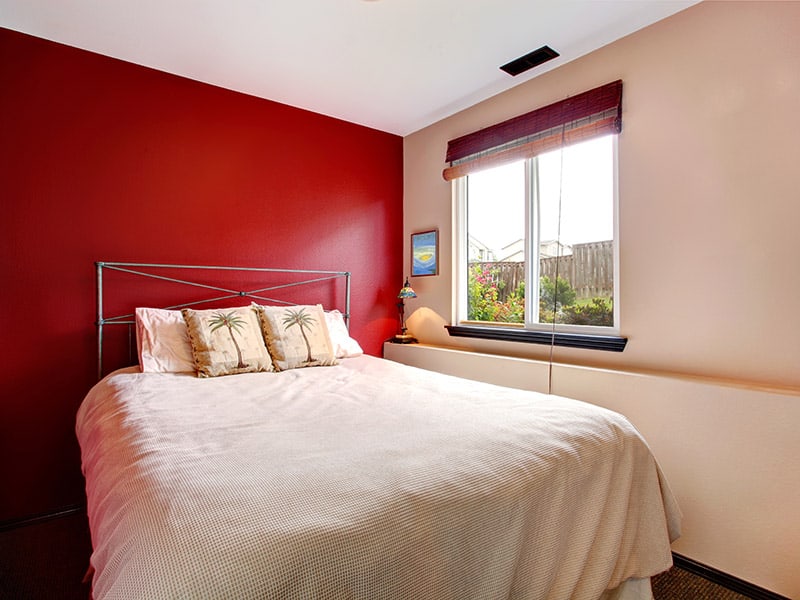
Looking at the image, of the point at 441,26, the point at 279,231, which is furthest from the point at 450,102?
the point at 279,231

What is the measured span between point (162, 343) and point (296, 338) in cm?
69

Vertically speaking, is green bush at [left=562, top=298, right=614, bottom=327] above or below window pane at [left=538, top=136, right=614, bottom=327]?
below

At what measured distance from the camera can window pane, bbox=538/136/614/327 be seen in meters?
2.41

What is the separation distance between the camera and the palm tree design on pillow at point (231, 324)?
2311 millimetres

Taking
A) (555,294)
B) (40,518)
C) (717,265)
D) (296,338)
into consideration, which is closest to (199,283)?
(296,338)

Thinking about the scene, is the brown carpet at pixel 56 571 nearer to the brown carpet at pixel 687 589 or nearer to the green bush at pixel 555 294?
the brown carpet at pixel 687 589

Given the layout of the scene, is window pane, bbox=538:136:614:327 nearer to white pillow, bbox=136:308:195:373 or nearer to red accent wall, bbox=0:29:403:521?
red accent wall, bbox=0:29:403:521

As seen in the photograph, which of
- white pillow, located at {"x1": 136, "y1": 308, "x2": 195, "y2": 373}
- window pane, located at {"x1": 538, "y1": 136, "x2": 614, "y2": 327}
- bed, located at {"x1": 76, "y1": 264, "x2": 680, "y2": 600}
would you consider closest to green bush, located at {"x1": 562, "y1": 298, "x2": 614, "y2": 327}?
window pane, located at {"x1": 538, "y1": 136, "x2": 614, "y2": 327}

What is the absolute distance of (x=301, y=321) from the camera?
262 centimetres

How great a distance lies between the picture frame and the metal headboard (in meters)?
0.57

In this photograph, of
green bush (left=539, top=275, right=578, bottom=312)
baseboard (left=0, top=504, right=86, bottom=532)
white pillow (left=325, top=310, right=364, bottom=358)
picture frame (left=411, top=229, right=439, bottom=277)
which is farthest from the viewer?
picture frame (left=411, top=229, right=439, bottom=277)

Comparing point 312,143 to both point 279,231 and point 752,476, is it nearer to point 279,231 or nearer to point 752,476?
point 279,231

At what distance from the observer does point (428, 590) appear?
89 centimetres

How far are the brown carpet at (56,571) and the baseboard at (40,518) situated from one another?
3cm
